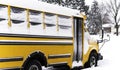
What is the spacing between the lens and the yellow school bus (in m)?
12.3

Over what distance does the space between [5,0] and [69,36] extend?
15.4ft

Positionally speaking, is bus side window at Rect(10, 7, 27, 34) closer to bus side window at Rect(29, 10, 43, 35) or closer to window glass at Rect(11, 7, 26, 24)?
window glass at Rect(11, 7, 26, 24)

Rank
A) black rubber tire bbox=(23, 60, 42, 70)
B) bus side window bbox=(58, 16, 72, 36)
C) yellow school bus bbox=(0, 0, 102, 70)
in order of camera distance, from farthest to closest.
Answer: bus side window bbox=(58, 16, 72, 36), black rubber tire bbox=(23, 60, 42, 70), yellow school bus bbox=(0, 0, 102, 70)

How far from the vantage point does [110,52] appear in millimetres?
25703

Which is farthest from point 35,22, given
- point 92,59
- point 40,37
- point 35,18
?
point 92,59

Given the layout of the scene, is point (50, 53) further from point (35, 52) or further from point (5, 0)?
point (5, 0)

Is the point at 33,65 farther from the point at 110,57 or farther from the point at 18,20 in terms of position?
the point at 110,57

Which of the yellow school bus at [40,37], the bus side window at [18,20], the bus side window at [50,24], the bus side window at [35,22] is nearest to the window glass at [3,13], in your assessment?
the yellow school bus at [40,37]

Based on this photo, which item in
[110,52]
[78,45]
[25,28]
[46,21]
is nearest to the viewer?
[25,28]

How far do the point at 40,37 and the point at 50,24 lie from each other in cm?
100

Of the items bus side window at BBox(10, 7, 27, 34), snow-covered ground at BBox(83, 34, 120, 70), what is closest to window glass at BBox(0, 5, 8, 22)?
bus side window at BBox(10, 7, 27, 34)

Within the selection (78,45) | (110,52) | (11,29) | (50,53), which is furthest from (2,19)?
(110,52)

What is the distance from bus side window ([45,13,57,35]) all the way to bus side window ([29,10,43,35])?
1.52ft

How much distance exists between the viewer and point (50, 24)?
14758mm
